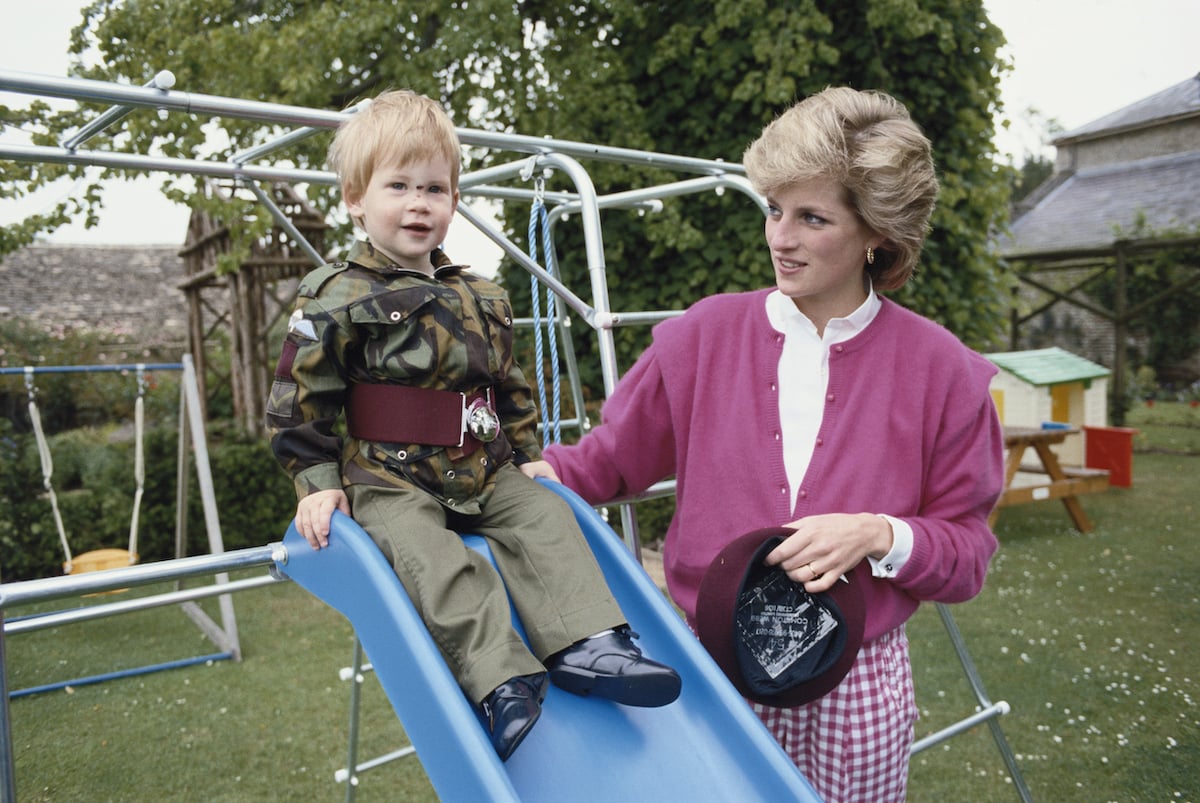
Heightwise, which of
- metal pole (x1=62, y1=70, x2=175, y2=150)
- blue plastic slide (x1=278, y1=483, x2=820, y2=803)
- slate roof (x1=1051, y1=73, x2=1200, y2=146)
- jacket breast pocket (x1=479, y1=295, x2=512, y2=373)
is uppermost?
slate roof (x1=1051, y1=73, x2=1200, y2=146)

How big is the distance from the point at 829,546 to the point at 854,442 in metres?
0.20

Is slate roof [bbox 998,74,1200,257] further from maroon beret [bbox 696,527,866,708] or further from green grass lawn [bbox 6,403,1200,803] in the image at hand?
maroon beret [bbox 696,527,866,708]

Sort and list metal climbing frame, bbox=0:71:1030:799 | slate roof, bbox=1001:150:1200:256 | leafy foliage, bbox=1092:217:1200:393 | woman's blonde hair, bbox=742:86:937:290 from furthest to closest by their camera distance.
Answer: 1. slate roof, bbox=1001:150:1200:256
2. leafy foliage, bbox=1092:217:1200:393
3. metal climbing frame, bbox=0:71:1030:799
4. woman's blonde hair, bbox=742:86:937:290

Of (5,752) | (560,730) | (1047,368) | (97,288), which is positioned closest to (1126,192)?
(1047,368)

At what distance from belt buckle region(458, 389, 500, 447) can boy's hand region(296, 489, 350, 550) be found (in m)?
0.22

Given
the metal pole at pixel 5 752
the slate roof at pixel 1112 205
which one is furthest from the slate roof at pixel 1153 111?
the metal pole at pixel 5 752

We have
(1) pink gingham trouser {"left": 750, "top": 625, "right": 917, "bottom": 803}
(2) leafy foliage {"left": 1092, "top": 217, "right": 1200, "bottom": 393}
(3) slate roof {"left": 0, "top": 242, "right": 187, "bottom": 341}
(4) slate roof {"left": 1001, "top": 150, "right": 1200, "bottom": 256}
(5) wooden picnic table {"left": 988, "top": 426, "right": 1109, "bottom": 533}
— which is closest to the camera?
(1) pink gingham trouser {"left": 750, "top": 625, "right": 917, "bottom": 803}

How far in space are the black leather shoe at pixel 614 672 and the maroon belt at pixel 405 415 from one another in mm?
398

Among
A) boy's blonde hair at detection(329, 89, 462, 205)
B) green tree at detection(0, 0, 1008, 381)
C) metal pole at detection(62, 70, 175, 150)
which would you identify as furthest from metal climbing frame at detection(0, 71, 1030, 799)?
green tree at detection(0, 0, 1008, 381)

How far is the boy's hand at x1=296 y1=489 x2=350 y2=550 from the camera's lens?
1.44 metres

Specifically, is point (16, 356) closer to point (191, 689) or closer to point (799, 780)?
point (191, 689)

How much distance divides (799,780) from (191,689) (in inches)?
153

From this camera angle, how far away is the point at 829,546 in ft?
4.59

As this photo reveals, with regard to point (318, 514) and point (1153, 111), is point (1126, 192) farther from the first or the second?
point (318, 514)
